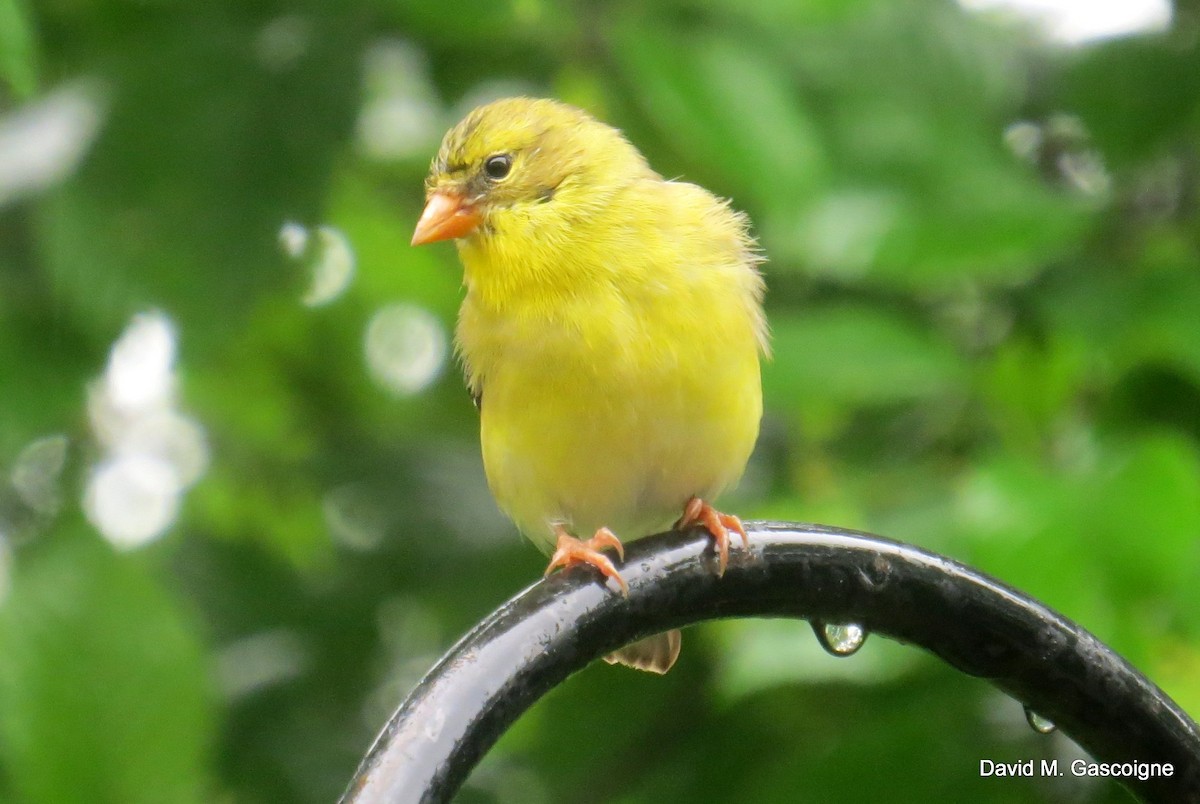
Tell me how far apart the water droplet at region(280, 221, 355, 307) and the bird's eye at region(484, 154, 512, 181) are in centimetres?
51

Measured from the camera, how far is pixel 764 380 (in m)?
3.83

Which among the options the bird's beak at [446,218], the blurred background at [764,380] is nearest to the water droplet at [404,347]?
the blurred background at [764,380]

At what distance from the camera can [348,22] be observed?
421cm

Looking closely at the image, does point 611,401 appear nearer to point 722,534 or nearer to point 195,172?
point 722,534

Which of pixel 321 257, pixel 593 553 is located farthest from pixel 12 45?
pixel 321 257

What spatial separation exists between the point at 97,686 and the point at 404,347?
2.14 meters

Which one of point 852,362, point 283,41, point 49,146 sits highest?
point 283,41

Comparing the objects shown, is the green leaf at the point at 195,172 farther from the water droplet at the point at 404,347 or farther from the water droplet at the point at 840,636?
the water droplet at the point at 840,636

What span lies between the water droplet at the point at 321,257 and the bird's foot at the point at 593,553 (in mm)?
1075

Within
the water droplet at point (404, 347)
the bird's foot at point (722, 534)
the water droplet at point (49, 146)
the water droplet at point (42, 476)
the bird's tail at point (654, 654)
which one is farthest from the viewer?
the water droplet at point (404, 347)

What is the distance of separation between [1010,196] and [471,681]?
2401 millimetres

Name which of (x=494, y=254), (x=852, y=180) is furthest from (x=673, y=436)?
(x=852, y=180)

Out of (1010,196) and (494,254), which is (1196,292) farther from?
(494,254)

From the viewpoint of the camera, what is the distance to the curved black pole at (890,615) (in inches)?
91.0
